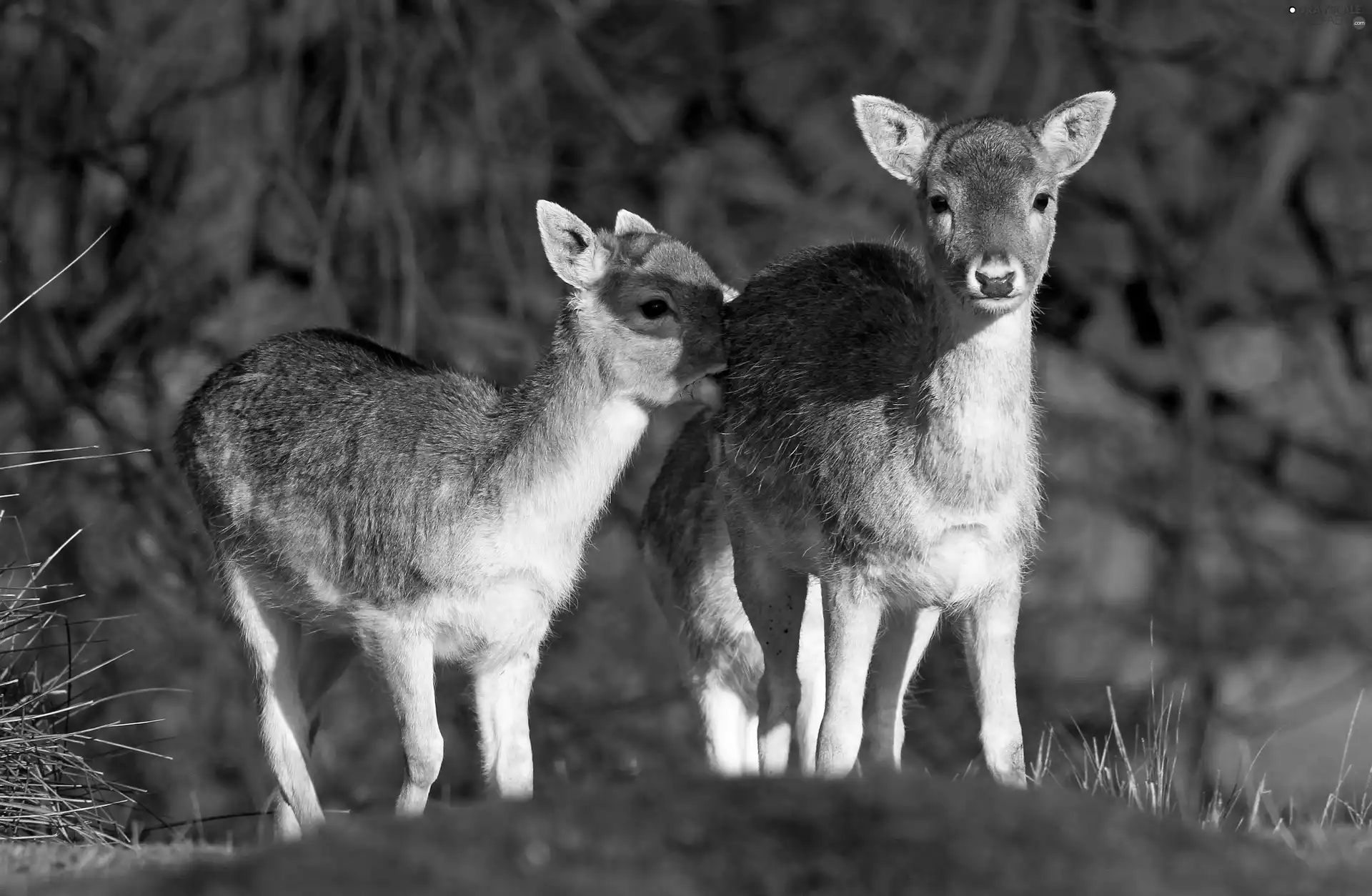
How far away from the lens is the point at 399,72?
14016 millimetres

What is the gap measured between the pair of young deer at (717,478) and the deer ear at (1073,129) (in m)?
0.01

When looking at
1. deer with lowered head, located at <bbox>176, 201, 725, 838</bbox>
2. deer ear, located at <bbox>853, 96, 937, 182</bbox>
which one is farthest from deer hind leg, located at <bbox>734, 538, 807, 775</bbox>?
deer ear, located at <bbox>853, 96, 937, 182</bbox>

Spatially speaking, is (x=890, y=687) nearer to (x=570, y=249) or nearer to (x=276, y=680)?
(x=570, y=249)

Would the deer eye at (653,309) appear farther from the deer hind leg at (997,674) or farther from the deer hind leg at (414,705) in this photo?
the deer hind leg at (997,674)

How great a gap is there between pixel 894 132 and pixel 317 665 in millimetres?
3645

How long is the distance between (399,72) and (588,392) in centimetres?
688

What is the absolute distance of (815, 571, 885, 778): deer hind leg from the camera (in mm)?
7148

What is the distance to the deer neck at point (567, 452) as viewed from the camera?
25.2 ft

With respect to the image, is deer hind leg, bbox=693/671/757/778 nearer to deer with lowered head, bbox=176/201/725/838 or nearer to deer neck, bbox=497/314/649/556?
deer with lowered head, bbox=176/201/725/838

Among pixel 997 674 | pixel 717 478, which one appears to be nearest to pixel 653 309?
pixel 717 478

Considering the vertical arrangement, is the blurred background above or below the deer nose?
below

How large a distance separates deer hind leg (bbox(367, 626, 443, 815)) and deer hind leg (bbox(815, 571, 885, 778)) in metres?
1.53

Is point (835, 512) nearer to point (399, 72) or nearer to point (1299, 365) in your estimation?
point (399, 72)

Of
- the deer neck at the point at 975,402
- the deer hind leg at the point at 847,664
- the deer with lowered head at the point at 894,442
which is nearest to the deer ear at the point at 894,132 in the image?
the deer with lowered head at the point at 894,442
